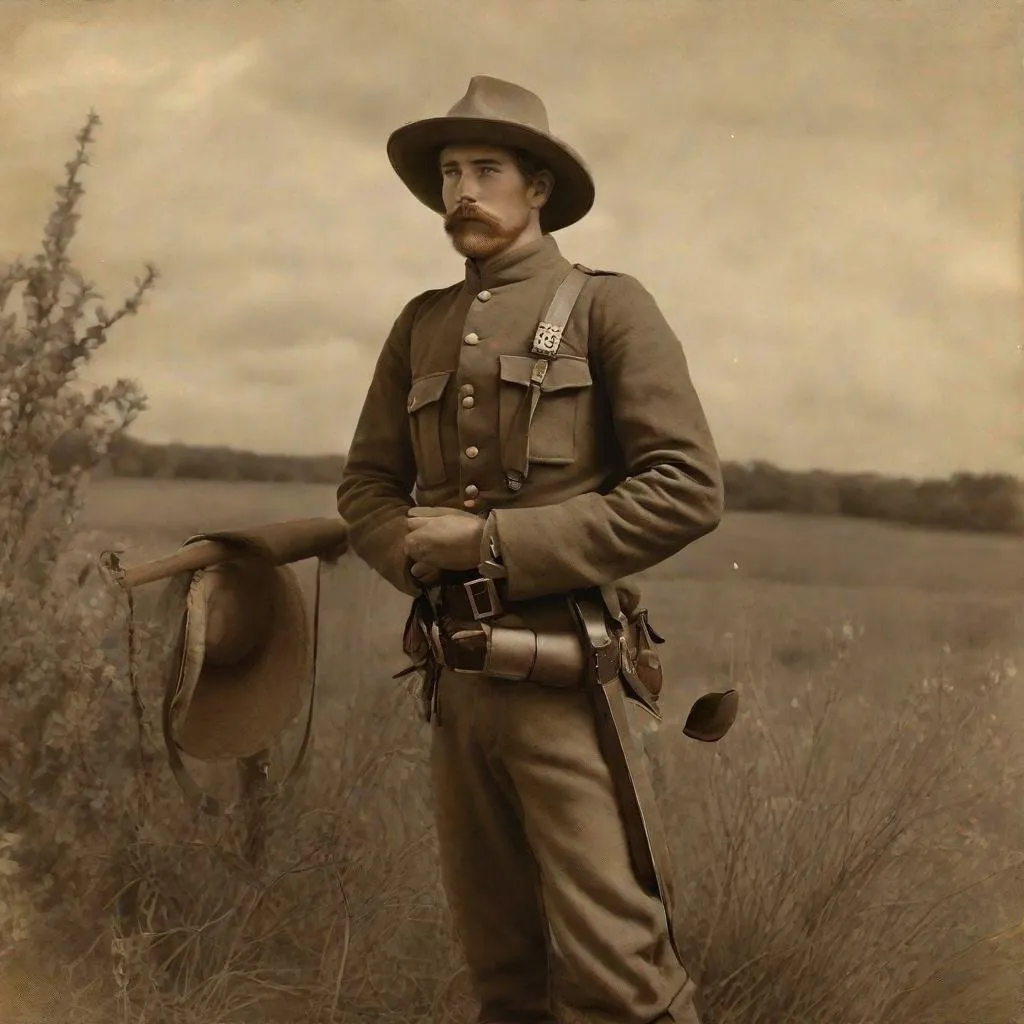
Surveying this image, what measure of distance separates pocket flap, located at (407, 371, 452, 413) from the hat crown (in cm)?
51

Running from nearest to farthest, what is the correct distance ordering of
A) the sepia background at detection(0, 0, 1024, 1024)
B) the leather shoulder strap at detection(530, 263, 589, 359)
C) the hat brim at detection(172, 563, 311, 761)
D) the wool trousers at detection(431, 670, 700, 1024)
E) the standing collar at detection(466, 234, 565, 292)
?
the wool trousers at detection(431, 670, 700, 1024), the leather shoulder strap at detection(530, 263, 589, 359), the standing collar at detection(466, 234, 565, 292), the hat brim at detection(172, 563, 311, 761), the sepia background at detection(0, 0, 1024, 1024)

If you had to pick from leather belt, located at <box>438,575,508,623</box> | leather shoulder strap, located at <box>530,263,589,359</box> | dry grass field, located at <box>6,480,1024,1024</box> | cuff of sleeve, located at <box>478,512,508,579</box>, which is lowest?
dry grass field, located at <box>6,480,1024,1024</box>

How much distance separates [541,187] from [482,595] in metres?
0.85

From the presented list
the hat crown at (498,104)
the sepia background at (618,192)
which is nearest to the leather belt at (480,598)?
the hat crown at (498,104)

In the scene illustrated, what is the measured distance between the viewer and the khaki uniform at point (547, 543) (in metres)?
1.96

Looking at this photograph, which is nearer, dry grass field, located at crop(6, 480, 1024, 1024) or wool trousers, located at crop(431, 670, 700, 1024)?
wool trousers, located at crop(431, 670, 700, 1024)

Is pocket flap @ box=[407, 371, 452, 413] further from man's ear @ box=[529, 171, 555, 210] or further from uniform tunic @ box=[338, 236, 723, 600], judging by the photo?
man's ear @ box=[529, 171, 555, 210]

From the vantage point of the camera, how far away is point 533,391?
2041mm

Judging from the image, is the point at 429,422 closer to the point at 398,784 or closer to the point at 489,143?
the point at 489,143

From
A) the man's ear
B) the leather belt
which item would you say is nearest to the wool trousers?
the leather belt

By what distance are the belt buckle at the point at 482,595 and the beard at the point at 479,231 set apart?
2.18 ft

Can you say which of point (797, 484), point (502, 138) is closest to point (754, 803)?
point (797, 484)

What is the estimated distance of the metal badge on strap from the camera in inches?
80.4

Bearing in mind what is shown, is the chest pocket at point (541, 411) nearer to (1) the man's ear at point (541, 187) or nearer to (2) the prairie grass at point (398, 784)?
(1) the man's ear at point (541, 187)
